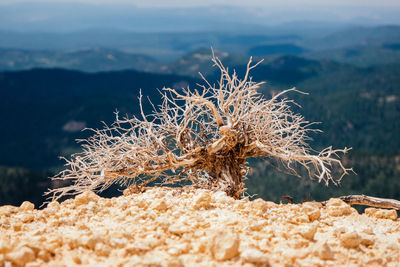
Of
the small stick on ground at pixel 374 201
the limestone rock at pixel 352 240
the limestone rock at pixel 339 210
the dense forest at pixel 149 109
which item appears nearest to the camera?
the limestone rock at pixel 352 240

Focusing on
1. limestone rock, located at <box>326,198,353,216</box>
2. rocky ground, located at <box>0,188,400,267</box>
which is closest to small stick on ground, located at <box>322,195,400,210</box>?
rocky ground, located at <box>0,188,400,267</box>

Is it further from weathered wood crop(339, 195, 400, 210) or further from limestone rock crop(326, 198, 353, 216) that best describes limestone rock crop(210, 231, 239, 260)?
weathered wood crop(339, 195, 400, 210)

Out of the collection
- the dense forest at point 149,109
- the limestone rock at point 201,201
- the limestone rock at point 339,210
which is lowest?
the dense forest at point 149,109

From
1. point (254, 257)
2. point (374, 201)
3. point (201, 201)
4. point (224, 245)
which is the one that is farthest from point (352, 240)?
point (374, 201)

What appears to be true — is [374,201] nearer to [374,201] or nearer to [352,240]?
[374,201]

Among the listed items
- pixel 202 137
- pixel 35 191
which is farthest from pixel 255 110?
pixel 35 191

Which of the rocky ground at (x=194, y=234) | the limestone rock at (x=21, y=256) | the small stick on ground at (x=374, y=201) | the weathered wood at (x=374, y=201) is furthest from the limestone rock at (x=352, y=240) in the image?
the limestone rock at (x=21, y=256)

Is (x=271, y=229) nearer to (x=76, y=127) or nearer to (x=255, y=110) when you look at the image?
(x=255, y=110)

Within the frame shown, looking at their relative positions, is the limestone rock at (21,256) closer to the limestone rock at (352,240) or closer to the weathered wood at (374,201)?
the limestone rock at (352,240)
